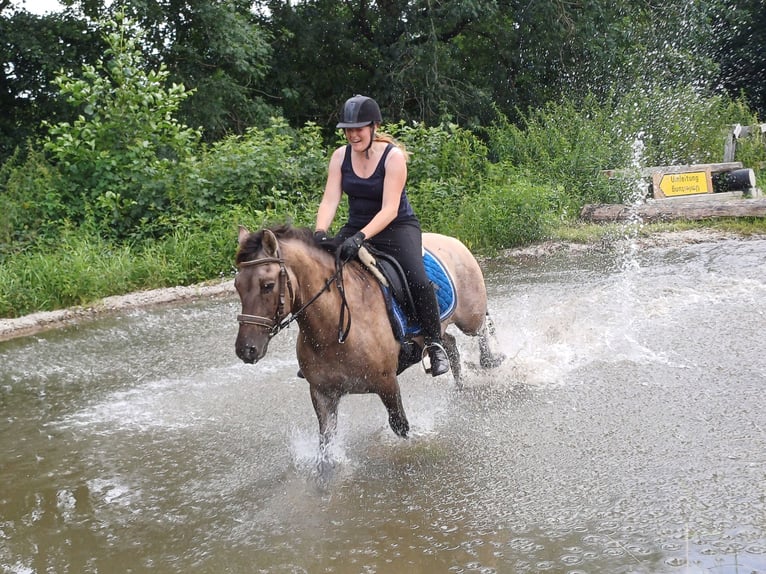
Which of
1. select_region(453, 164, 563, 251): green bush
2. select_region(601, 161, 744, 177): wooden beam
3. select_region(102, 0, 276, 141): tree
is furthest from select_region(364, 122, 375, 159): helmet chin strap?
select_region(102, 0, 276, 141): tree

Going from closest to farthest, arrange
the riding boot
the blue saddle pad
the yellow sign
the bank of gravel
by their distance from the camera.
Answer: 1. the riding boot
2. the blue saddle pad
3. the bank of gravel
4. the yellow sign

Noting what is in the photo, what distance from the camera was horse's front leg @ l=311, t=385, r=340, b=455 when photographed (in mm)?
4789

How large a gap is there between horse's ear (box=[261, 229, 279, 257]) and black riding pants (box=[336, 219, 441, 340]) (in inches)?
39.0

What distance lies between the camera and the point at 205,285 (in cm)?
1132

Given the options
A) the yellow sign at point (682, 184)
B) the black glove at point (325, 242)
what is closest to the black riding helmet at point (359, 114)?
the black glove at point (325, 242)

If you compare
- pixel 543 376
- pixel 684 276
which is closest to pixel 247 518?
pixel 543 376

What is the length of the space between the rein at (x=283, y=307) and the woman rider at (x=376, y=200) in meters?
0.17

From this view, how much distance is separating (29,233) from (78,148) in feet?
5.55

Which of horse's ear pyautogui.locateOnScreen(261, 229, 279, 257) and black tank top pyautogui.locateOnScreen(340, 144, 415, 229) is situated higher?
black tank top pyautogui.locateOnScreen(340, 144, 415, 229)

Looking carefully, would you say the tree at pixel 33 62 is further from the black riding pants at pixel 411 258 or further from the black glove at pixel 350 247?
the black glove at pixel 350 247

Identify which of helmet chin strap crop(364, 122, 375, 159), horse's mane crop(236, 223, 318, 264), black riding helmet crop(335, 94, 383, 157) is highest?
black riding helmet crop(335, 94, 383, 157)

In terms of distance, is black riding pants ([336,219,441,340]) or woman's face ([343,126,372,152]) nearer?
woman's face ([343,126,372,152])

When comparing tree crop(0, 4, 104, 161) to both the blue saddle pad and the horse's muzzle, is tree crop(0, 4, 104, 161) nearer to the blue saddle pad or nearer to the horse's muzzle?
the blue saddle pad

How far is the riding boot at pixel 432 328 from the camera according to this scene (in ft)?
17.1
